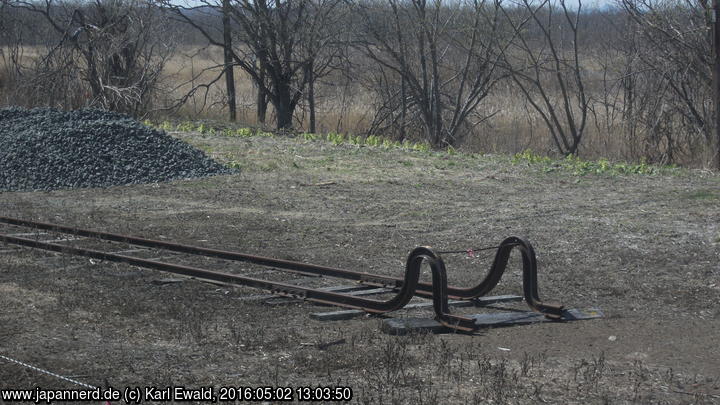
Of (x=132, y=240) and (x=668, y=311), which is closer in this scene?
(x=668, y=311)

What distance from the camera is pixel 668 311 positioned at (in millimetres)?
7684

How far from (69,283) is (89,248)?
180 centimetres

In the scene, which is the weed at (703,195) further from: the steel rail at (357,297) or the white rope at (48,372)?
the white rope at (48,372)

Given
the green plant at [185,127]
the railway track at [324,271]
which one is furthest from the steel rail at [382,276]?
the green plant at [185,127]

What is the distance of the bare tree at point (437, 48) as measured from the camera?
69.6ft

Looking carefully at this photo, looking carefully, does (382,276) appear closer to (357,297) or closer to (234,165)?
(357,297)

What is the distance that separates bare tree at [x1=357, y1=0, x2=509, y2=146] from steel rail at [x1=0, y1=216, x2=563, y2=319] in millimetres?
12082

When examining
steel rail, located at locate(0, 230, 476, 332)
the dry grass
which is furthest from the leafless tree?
steel rail, located at locate(0, 230, 476, 332)

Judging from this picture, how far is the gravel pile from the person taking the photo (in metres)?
15.3

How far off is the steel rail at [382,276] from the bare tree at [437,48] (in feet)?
39.6

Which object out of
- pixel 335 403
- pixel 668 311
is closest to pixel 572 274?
pixel 668 311

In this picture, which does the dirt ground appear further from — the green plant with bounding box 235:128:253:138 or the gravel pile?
the green plant with bounding box 235:128:253:138

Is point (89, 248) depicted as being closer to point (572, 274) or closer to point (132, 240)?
point (132, 240)

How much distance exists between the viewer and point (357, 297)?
7527 mm
